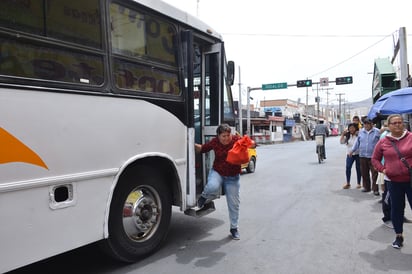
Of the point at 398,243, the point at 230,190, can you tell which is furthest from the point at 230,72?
the point at 398,243

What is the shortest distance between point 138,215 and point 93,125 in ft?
4.41

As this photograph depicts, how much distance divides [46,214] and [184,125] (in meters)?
2.27

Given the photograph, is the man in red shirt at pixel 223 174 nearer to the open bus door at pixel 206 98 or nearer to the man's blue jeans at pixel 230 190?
the man's blue jeans at pixel 230 190

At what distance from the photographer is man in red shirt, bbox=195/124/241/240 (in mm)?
5262

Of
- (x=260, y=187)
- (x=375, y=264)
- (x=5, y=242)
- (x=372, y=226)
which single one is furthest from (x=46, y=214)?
(x=260, y=187)

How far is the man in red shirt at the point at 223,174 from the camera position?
5262 millimetres

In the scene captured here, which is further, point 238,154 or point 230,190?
point 230,190

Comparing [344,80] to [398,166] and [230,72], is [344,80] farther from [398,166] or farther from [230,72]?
[398,166]

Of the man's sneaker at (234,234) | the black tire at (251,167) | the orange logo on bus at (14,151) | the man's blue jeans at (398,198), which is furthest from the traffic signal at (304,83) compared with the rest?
the orange logo on bus at (14,151)

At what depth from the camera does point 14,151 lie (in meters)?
3.07

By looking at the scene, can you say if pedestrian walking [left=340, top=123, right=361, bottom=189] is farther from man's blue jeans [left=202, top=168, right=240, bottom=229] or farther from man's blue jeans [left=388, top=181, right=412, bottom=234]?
man's blue jeans [left=202, top=168, right=240, bottom=229]

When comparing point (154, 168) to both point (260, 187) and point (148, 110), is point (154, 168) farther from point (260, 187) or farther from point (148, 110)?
point (260, 187)

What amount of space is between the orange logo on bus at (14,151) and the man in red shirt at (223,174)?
2558mm

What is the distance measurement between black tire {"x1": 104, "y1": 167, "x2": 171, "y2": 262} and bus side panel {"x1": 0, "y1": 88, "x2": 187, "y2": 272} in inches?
11.6
